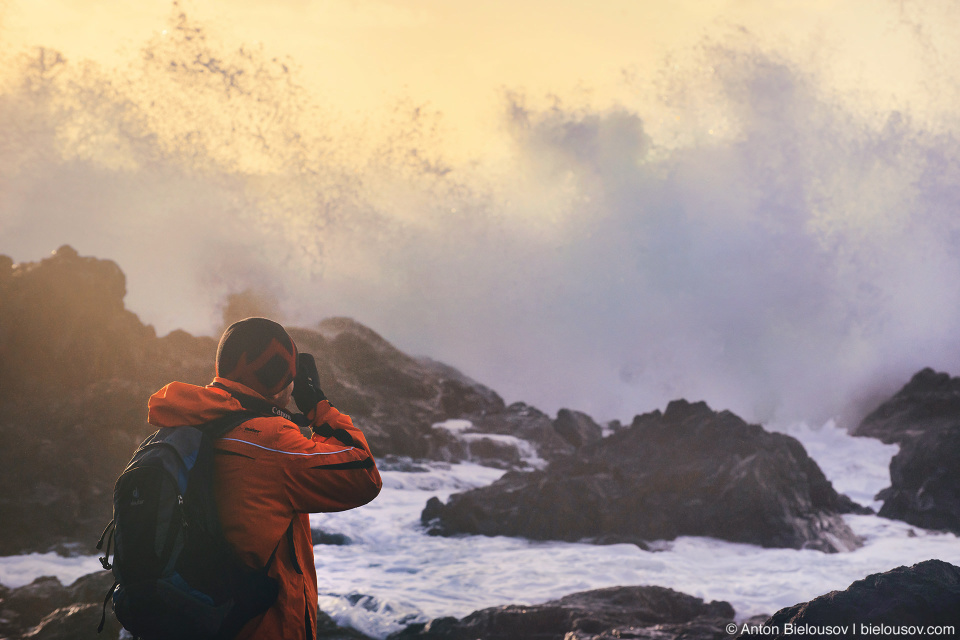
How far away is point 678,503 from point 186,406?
16.1 meters

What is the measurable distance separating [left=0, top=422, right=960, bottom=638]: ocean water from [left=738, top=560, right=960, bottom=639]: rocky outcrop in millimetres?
5912

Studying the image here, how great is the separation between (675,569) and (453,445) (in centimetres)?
2667

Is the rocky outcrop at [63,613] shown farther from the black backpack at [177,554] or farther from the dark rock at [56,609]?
the black backpack at [177,554]

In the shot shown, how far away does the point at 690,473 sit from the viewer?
17.6 m

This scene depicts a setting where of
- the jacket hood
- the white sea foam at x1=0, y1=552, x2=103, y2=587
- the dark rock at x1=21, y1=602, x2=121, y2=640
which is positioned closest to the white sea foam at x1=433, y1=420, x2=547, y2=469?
the white sea foam at x1=0, y1=552, x2=103, y2=587

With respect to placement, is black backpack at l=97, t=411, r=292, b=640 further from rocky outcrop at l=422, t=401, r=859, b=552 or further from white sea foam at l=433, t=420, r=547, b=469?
white sea foam at l=433, t=420, r=547, b=469

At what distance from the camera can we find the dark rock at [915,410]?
50403 mm

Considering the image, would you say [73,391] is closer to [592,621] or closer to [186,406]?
[592,621]

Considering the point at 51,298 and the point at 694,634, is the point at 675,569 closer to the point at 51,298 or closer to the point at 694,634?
the point at 694,634

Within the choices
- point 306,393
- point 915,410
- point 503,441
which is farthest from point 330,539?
point 915,410

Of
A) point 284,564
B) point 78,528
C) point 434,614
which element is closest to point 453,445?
point 78,528

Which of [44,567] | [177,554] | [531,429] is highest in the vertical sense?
[531,429]

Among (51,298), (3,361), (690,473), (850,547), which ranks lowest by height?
(850,547)

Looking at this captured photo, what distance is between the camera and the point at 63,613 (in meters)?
7.34
